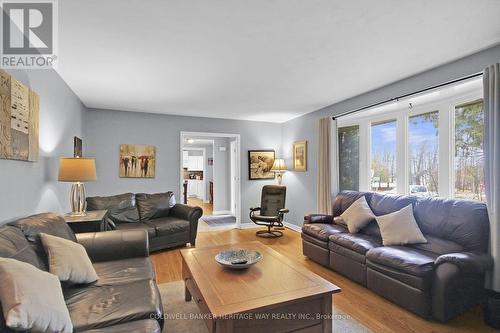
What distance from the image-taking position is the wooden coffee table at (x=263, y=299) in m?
1.57

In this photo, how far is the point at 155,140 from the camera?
520cm

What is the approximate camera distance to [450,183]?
3146 millimetres

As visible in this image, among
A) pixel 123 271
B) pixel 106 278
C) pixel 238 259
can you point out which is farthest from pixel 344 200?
pixel 106 278

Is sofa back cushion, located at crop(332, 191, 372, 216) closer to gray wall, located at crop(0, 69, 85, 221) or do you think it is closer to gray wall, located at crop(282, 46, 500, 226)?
gray wall, located at crop(282, 46, 500, 226)

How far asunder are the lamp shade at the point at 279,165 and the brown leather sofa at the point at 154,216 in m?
2.08

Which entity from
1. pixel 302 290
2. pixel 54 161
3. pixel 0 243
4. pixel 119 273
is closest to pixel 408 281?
pixel 302 290

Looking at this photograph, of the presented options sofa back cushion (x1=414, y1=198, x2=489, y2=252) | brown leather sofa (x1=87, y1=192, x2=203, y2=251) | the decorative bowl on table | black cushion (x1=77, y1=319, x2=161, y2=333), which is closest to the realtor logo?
black cushion (x1=77, y1=319, x2=161, y2=333)

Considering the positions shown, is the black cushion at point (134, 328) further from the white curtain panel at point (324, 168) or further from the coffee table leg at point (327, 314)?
the white curtain panel at point (324, 168)

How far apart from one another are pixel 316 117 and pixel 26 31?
13.9 feet

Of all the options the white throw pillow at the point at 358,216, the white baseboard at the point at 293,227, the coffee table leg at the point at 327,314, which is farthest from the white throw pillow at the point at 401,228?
the white baseboard at the point at 293,227

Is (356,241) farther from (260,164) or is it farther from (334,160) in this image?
(260,164)

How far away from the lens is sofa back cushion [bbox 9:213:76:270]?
1.79 m

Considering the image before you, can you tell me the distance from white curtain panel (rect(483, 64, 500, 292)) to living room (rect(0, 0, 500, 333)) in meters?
0.02

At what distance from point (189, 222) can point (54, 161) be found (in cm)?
206
